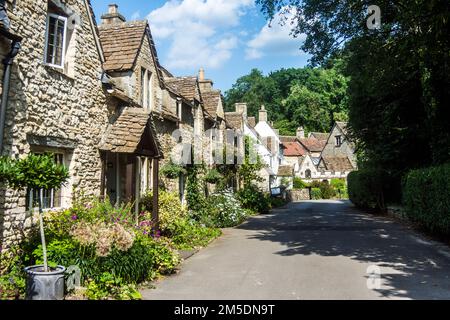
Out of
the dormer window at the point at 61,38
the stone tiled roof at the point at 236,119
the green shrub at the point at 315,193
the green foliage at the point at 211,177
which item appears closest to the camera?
the dormer window at the point at 61,38

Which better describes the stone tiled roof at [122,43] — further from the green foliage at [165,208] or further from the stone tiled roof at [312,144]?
the stone tiled roof at [312,144]

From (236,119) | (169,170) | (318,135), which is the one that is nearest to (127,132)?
(169,170)

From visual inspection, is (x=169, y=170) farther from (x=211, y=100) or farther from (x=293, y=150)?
(x=293, y=150)

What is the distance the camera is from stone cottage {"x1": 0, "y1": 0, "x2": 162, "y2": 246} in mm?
8031

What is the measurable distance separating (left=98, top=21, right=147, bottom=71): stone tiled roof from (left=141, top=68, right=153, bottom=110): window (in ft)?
3.17

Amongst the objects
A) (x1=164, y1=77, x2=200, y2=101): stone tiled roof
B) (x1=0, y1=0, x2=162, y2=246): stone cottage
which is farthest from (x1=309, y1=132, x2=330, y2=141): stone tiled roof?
(x1=0, y1=0, x2=162, y2=246): stone cottage

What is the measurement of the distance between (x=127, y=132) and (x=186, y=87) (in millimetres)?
9840

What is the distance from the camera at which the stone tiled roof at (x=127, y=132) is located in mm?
11465

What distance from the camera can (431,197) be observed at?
547 inches

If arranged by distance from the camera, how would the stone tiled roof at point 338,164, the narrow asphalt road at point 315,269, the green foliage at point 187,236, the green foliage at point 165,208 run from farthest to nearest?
1. the stone tiled roof at point 338,164
2. the green foliage at point 165,208
3. the green foliage at point 187,236
4. the narrow asphalt road at point 315,269

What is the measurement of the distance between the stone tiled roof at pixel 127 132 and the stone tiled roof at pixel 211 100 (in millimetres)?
13127

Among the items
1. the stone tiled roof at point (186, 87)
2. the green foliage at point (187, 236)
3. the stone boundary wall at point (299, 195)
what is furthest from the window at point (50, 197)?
the stone boundary wall at point (299, 195)

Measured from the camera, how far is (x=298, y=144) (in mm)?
74812
